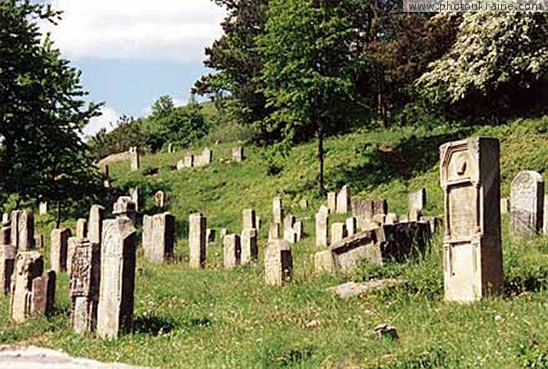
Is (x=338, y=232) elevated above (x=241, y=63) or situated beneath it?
situated beneath

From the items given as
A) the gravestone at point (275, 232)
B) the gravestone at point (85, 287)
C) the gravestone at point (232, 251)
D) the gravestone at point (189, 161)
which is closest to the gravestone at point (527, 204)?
the gravestone at point (232, 251)

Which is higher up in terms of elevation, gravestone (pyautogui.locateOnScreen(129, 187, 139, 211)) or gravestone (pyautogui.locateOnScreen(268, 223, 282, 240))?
gravestone (pyautogui.locateOnScreen(129, 187, 139, 211))

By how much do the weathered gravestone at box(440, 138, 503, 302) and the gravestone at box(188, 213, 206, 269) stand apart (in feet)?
30.8

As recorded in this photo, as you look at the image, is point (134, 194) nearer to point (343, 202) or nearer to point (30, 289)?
point (343, 202)

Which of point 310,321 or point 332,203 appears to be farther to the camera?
point 332,203

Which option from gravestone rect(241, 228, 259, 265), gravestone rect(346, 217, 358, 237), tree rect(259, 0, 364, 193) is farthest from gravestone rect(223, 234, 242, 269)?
tree rect(259, 0, 364, 193)

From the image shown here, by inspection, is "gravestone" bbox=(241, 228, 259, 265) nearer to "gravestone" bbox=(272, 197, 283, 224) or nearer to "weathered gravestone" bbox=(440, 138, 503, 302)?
"weathered gravestone" bbox=(440, 138, 503, 302)

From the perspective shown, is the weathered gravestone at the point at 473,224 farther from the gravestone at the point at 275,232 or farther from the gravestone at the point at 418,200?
the gravestone at the point at 418,200

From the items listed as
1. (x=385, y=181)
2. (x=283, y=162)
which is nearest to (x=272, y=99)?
(x=283, y=162)

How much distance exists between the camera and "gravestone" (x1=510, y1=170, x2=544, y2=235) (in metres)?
19.0

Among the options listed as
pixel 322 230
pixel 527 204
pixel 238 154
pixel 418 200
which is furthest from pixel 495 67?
pixel 527 204

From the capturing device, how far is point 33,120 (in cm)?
3456

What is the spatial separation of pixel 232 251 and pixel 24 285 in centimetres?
681

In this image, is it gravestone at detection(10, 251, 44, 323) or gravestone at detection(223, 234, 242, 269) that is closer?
gravestone at detection(10, 251, 44, 323)
